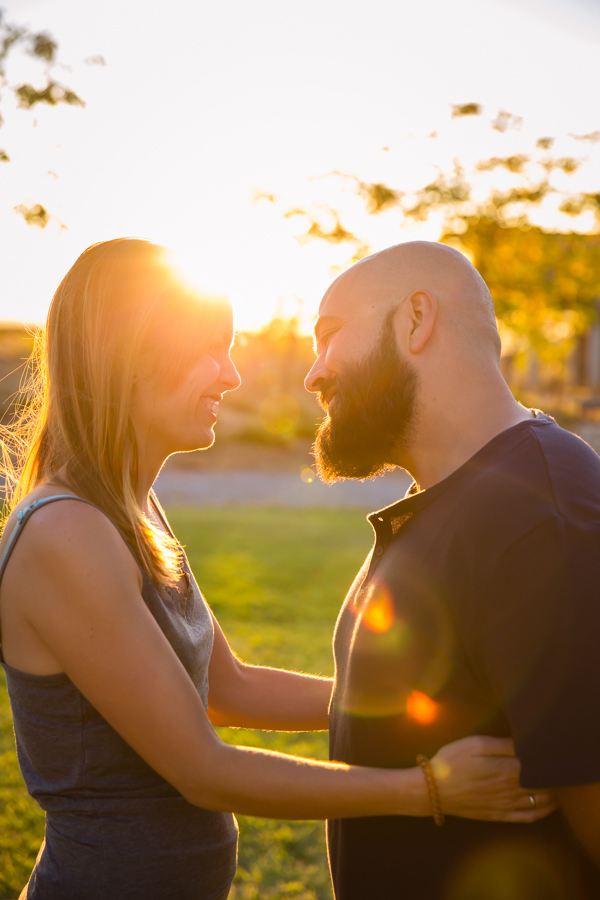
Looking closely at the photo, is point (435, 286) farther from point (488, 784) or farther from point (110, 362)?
point (488, 784)

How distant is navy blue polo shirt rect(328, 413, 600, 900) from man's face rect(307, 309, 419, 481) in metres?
0.34

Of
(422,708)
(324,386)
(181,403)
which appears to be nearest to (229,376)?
(181,403)

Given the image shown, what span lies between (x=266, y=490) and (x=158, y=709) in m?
22.8

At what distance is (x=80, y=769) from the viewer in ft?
6.80

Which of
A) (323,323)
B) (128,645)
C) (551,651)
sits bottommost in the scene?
(128,645)

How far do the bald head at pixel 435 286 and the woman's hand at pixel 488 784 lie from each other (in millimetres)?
1222

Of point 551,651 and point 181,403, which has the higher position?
point 181,403

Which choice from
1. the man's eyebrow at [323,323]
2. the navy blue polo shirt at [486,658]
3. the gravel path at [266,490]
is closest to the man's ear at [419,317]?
the man's eyebrow at [323,323]

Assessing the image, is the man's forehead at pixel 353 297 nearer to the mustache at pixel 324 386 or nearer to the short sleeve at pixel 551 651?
the mustache at pixel 324 386

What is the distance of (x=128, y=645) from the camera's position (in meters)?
1.88

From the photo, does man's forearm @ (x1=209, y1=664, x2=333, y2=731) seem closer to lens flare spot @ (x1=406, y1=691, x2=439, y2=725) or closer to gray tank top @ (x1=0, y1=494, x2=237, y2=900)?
gray tank top @ (x1=0, y1=494, x2=237, y2=900)

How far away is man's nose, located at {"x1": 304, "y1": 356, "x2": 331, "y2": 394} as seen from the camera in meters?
2.71

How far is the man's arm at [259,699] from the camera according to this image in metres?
2.98

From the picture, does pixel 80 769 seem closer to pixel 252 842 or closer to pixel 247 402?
pixel 252 842
